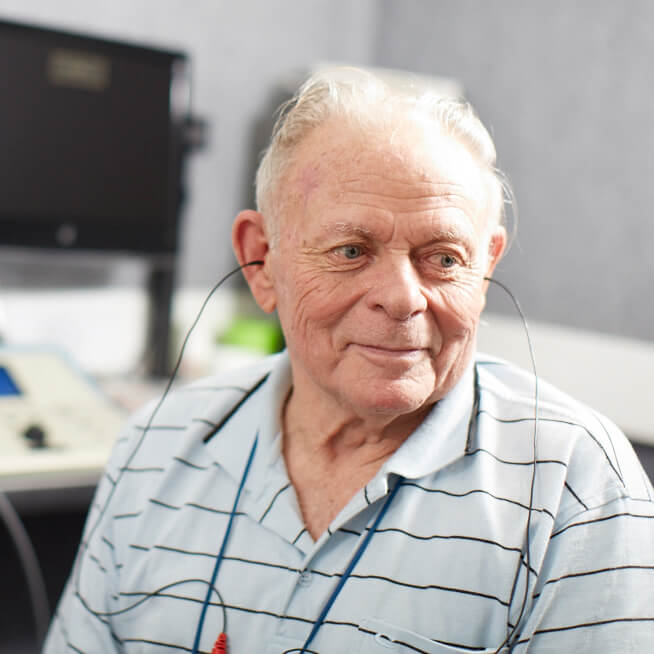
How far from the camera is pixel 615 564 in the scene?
28.8 inches

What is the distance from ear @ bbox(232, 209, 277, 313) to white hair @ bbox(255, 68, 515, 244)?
0.04m

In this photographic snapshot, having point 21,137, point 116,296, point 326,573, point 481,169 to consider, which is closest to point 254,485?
point 326,573

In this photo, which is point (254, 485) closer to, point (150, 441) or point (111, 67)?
point (150, 441)

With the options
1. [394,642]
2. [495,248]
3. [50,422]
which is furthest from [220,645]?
[50,422]

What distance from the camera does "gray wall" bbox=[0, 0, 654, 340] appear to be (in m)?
2.00

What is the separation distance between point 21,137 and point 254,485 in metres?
1.26

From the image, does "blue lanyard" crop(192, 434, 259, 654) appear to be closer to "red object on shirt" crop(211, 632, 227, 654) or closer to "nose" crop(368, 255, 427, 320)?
"red object on shirt" crop(211, 632, 227, 654)

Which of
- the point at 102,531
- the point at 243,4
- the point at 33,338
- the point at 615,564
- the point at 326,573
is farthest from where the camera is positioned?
the point at 243,4

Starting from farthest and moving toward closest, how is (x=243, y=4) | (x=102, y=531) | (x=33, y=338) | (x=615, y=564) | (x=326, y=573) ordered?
(x=243, y=4) < (x=33, y=338) < (x=102, y=531) < (x=326, y=573) < (x=615, y=564)

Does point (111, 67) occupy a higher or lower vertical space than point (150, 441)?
higher

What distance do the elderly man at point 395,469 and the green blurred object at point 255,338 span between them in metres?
1.24

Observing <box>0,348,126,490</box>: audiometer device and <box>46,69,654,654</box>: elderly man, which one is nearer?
<box>46,69,654,654</box>: elderly man

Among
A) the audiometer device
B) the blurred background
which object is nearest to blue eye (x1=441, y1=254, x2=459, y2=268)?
the audiometer device

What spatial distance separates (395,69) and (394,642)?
2.08 m
